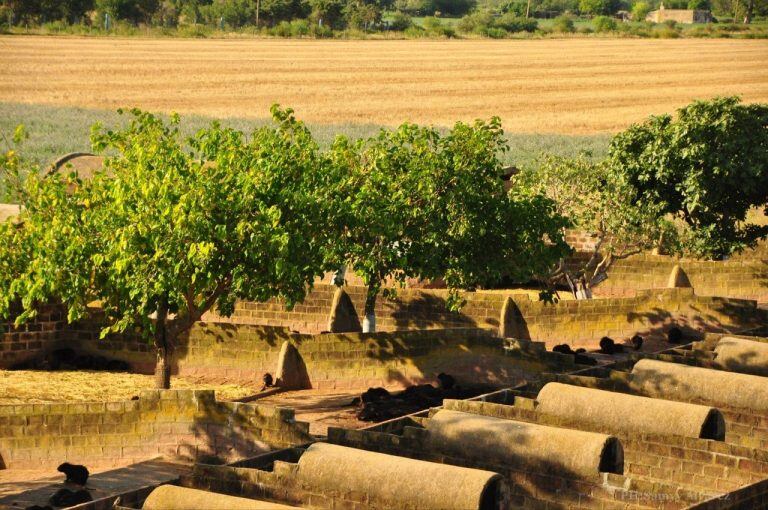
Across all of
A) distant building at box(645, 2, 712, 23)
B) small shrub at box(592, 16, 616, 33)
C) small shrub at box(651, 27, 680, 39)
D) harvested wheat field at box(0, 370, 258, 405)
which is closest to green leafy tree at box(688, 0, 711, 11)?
distant building at box(645, 2, 712, 23)

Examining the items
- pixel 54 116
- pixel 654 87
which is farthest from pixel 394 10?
pixel 54 116

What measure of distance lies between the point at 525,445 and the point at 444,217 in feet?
50.3

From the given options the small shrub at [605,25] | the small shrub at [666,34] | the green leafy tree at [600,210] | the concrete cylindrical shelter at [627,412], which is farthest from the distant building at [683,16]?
the concrete cylindrical shelter at [627,412]

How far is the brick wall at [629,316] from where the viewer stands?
42.7 meters

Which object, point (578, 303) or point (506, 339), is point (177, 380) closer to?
point (506, 339)

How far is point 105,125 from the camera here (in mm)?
78438

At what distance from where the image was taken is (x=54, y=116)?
7981 centimetres

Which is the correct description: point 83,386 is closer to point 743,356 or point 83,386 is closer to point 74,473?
point 74,473

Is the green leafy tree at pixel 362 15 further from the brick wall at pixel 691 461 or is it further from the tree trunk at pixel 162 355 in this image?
the brick wall at pixel 691 461

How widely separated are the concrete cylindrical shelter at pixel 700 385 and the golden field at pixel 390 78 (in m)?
50.5

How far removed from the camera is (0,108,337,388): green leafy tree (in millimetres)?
32969

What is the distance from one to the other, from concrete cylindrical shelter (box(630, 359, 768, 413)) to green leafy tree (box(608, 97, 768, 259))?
1708 cm

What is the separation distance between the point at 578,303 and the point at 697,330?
3825mm

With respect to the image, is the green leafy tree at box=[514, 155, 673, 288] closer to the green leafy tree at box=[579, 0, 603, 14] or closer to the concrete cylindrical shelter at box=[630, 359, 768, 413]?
the concrete cylindrical shelter at box=[630, 359, 768, 413]
